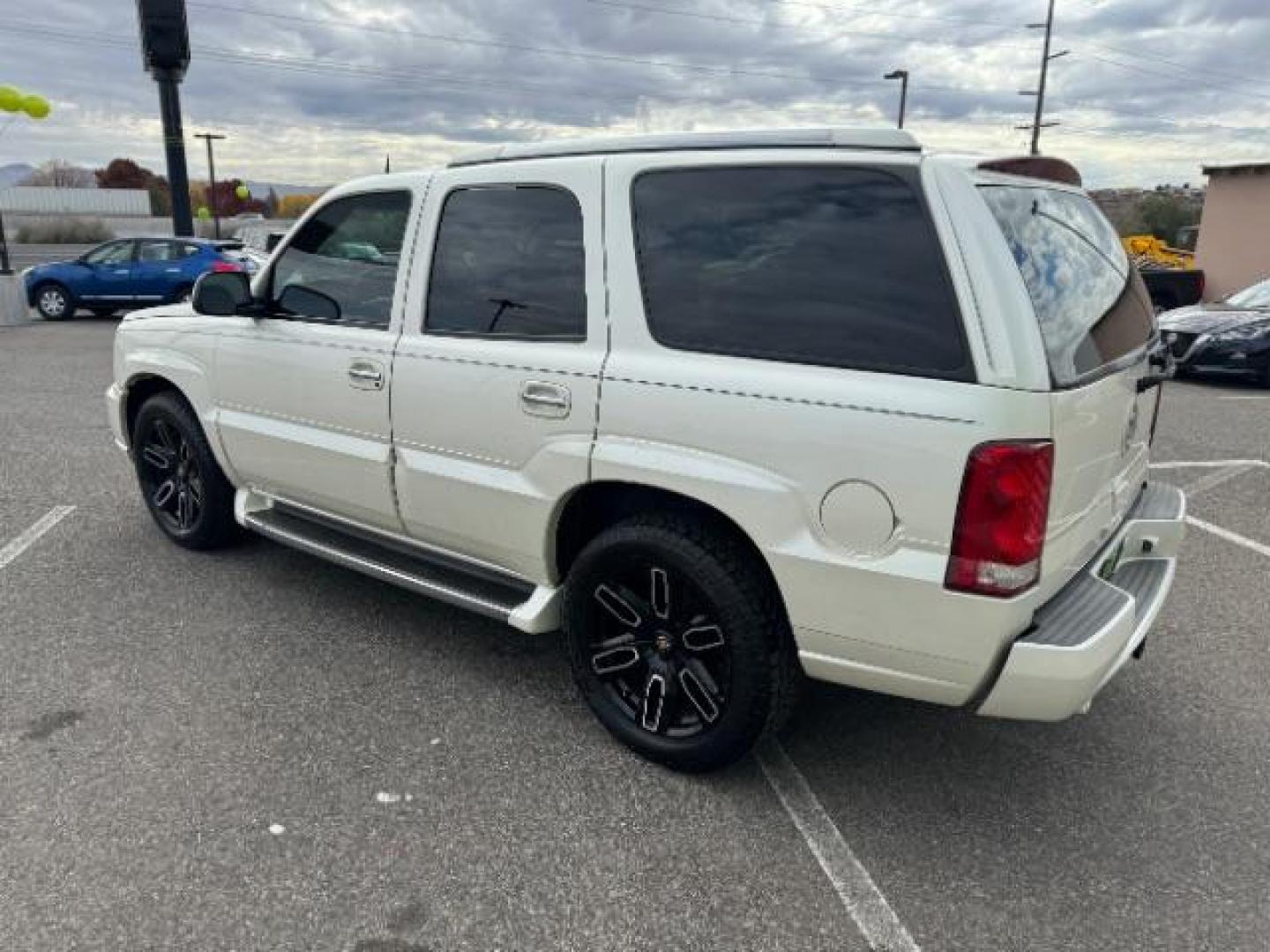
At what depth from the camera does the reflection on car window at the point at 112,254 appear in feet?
51.6

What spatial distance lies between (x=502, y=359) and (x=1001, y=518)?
163cm

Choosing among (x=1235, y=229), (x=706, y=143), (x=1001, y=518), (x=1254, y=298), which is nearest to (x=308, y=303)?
(x=706, y=143)

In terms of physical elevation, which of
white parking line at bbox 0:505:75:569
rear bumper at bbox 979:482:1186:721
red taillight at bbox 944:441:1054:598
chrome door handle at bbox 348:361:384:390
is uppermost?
chrome door handle at bbox 348:361:384:390

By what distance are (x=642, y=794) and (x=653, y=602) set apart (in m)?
0.59

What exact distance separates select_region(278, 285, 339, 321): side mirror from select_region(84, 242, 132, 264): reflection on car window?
14283mm

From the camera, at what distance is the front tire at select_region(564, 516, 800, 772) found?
2.60m

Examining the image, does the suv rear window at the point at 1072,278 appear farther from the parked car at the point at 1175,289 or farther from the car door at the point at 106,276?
the car door at the point at 106,276

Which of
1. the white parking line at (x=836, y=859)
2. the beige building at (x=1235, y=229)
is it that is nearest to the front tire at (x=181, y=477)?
the white parking line at (x=836, y=859)

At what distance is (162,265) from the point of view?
15.8m

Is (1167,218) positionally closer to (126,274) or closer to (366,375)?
(126,274)

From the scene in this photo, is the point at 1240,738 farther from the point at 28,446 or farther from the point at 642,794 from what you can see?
the point at 28,446

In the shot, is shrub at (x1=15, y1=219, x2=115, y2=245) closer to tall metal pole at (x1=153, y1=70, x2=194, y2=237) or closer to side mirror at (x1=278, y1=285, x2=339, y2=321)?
tall metal pole at (x1=153, y1=70, x2=194, y2=237)

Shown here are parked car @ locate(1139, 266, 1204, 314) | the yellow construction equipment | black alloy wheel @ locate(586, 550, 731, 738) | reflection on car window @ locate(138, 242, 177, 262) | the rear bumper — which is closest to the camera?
the rear bumper

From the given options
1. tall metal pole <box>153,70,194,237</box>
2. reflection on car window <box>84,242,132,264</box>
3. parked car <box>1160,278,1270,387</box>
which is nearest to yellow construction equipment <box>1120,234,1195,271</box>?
parked car <box>1160,278,1270,387</box>
